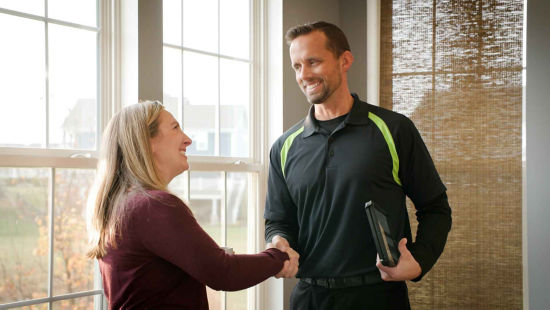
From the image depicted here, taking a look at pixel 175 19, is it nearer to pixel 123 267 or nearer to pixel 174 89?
pixel 174 89

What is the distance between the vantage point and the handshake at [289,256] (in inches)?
76.4

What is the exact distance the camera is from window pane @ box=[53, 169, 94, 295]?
246 cm

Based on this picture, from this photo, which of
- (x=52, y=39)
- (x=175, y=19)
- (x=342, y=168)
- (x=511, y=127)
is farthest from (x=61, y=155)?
(x=511, y=127)

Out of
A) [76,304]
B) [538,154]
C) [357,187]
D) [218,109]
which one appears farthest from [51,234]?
[538,154]

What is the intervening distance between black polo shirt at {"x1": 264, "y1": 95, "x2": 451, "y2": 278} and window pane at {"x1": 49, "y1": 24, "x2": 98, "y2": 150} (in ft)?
3.39

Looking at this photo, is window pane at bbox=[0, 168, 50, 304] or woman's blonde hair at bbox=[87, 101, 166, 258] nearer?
woman's blonde hair at bbox=[87, 101, 166, 258]

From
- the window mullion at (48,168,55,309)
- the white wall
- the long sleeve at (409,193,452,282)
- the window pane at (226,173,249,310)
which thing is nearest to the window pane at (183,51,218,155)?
the window pane at (226,173,249,310)

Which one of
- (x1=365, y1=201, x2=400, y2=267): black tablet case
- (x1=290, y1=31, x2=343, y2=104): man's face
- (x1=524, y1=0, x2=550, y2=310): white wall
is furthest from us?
(x1=524, y1=0, x2=550, y2=310): white wall

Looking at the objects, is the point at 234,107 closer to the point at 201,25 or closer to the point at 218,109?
the point at 218,109

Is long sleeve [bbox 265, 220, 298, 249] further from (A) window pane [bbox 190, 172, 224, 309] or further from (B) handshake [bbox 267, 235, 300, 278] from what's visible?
(A) window pane [bbox 190, 172, 224, 309]

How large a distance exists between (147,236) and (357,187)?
0.78 m

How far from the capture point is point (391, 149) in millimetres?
2021

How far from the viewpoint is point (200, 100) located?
3143 mm

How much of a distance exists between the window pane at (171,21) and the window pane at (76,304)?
4.28 ft
